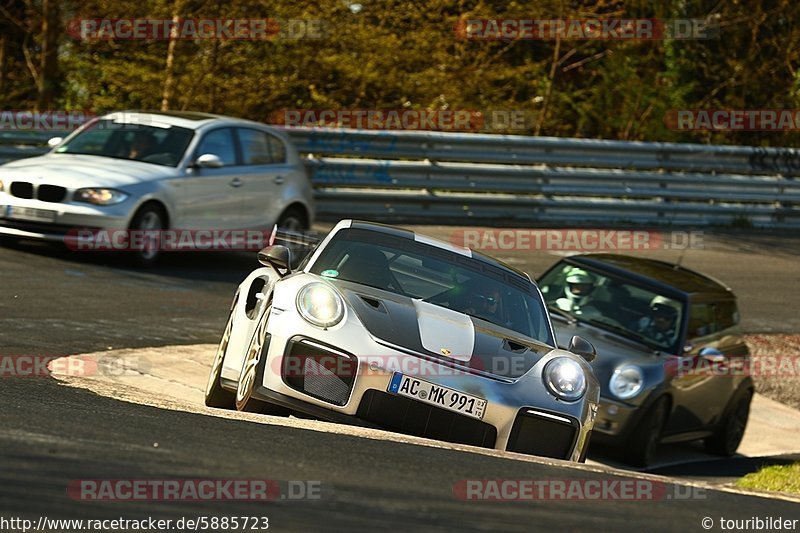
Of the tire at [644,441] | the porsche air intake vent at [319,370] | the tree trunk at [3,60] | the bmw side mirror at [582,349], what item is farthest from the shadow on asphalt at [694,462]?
the tree trunk at [3,60]

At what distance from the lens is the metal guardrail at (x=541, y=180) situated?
19.3m

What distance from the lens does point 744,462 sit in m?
11.2

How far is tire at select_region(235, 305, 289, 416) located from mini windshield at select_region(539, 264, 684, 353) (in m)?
4.44

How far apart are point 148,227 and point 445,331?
7.03 metres

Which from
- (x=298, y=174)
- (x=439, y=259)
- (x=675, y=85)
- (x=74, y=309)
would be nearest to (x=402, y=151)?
(x=298, y=174)

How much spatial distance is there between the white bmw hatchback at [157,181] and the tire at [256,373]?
6.24 metres

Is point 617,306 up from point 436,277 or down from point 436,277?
down

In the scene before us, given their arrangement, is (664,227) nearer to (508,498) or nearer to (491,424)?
(491,424)

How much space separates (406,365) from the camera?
6.77 meters

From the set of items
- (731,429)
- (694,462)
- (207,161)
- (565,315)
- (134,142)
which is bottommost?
(694,462)

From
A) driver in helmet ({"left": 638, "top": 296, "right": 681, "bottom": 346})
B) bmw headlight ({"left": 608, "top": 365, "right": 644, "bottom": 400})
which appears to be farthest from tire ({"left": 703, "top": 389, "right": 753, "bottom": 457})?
bmw headlight ({"left": 608, "top": 365, "right": 644, "bottom": 400})

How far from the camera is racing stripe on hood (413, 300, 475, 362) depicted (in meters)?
6.98

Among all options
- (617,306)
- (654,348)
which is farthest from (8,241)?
(654,348)

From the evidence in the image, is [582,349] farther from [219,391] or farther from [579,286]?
[579,286]
